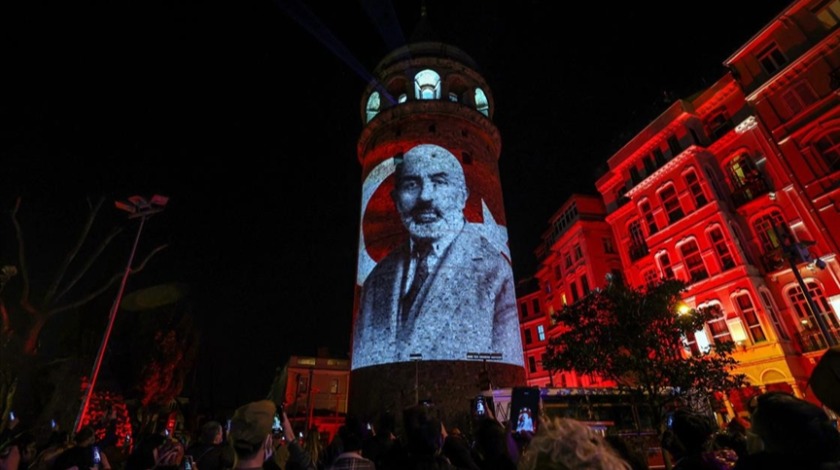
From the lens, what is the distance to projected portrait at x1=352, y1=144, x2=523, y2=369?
1820 cm

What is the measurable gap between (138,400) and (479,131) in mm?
32177

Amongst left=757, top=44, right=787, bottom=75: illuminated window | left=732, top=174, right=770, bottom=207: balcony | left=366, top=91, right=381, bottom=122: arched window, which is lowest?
left=732, top=174, right=770, bottom=207: balcony

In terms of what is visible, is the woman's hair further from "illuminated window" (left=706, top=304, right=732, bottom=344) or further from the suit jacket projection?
"illuminated window" (left=706, top=304, right=732, bottom=344)

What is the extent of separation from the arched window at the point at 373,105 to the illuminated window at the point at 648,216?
728 inches

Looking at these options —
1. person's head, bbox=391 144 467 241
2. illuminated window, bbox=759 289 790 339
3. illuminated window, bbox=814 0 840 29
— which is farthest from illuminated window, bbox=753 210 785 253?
person's head, bbox=391 144 467 241

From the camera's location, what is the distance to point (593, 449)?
165 centimetres

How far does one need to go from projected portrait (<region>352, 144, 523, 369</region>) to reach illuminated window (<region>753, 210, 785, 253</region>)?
12.7 meters

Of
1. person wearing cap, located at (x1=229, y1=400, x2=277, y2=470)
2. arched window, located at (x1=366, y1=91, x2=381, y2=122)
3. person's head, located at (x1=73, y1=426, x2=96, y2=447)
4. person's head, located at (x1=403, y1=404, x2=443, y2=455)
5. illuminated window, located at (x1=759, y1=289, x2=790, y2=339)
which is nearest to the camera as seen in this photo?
person wearing cap, located at (x1=229, y1=400, x2=277, y2=470)

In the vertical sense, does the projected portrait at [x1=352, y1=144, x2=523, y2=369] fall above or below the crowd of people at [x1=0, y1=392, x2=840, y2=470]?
above

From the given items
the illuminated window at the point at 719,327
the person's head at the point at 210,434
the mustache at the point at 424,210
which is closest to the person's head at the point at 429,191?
the mustache at the point at 424,210

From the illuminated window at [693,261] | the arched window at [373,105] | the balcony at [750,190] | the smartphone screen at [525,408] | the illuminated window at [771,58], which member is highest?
the arched window at [373,105]

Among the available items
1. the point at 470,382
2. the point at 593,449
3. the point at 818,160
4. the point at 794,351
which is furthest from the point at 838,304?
the point at 593,449

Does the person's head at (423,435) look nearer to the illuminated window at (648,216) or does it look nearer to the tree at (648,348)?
the tree at (648,348)

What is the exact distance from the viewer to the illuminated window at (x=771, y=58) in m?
20.6
